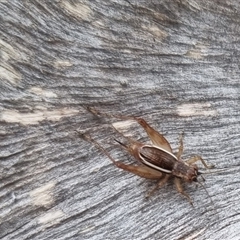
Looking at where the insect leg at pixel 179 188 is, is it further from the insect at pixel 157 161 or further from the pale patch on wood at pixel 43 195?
the pale patch on wood at pixel 43 195

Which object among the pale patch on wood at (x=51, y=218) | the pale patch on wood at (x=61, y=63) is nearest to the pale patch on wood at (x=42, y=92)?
the pale patch on wood at (x=61, y=63)

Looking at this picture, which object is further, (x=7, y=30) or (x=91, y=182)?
(x=91, y=182)

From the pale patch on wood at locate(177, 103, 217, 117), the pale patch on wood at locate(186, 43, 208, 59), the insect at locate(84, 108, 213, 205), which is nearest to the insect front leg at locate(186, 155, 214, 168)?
the insect at locate(84, 108, 213, 205)

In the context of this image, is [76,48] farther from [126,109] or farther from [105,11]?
[126,109]

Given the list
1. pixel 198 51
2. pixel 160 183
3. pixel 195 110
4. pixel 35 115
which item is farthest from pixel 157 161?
pixel 35 115

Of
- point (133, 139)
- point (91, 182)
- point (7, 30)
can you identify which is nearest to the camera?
point (7, 30)

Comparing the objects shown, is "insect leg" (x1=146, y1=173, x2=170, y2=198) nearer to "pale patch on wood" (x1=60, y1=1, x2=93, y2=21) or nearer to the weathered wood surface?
the weathered wood surface

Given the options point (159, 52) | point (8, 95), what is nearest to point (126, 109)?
point (159, 52)
